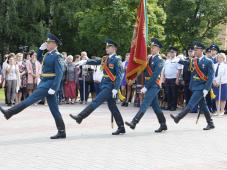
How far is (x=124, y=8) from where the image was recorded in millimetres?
29844

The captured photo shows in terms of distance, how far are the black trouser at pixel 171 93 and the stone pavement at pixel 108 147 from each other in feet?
12.5

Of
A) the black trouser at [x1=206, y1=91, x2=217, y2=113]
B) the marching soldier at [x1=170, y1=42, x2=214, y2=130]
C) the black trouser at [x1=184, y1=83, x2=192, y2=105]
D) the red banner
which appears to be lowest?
the black trouser at [x1=206, y1=91, x2=217, y2=113]

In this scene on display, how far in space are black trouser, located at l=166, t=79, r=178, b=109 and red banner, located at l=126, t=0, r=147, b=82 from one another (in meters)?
5.63

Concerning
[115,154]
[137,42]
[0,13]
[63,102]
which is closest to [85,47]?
[0,13]

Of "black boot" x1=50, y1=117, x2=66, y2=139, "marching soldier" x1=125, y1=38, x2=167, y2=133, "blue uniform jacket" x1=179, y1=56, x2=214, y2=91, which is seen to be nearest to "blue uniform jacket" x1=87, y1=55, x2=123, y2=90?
"marching soldier" x1=125, y1=38, x2=167, y2=133

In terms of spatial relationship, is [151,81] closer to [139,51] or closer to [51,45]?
[139,51]

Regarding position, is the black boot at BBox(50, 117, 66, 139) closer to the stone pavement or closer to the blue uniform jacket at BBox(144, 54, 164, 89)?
the stone pavement

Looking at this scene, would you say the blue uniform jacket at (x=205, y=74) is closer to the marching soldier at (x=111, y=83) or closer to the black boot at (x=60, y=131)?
the marching soldier at (x=111, y=83)

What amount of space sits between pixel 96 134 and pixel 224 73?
248 inches

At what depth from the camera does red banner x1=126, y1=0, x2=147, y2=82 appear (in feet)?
39.8

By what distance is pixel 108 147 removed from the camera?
996cm

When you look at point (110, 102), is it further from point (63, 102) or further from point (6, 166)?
point (63, 102)

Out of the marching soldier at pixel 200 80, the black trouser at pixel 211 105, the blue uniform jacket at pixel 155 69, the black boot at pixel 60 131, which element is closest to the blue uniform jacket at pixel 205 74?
the marching soldier at pixel 200 80

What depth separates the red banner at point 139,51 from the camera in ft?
39.8
